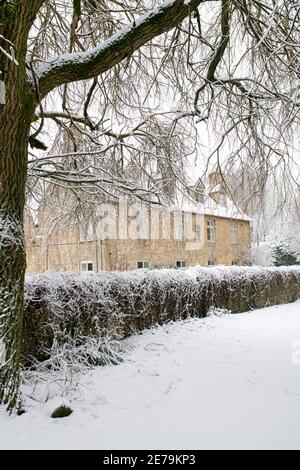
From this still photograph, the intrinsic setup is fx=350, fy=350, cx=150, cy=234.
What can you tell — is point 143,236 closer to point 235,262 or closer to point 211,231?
point 211,231

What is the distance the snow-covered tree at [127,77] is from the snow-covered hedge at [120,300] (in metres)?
1.46

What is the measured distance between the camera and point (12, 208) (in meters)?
3.25

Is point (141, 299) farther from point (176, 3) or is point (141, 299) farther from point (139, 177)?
point (176, 3)

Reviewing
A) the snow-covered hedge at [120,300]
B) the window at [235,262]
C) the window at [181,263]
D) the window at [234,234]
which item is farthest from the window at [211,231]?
the snow-covered hedge at [120,300]

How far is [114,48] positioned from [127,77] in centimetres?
247

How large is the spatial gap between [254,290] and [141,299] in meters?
5.14

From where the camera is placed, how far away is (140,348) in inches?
220

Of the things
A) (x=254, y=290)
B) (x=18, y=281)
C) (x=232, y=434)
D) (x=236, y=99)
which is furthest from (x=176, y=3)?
(x=254, y=290)

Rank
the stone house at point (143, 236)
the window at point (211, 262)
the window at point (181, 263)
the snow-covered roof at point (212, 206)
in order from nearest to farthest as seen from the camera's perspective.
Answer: the snow-covered roof at point (212, 206) < the stone house at point (143, 236) < the window at point (181, 263) < the window at point (211, 262)

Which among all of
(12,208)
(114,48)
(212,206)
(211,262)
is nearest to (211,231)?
(211,262)

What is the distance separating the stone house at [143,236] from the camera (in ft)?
20.7

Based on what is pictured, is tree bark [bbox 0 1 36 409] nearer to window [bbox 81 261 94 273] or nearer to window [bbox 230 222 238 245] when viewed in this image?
window [bbox 81 261 94 273]

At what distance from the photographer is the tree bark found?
309cm

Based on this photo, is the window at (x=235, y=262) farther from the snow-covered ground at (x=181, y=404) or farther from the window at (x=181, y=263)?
the snow-covered ground at (x=181, y=404)
